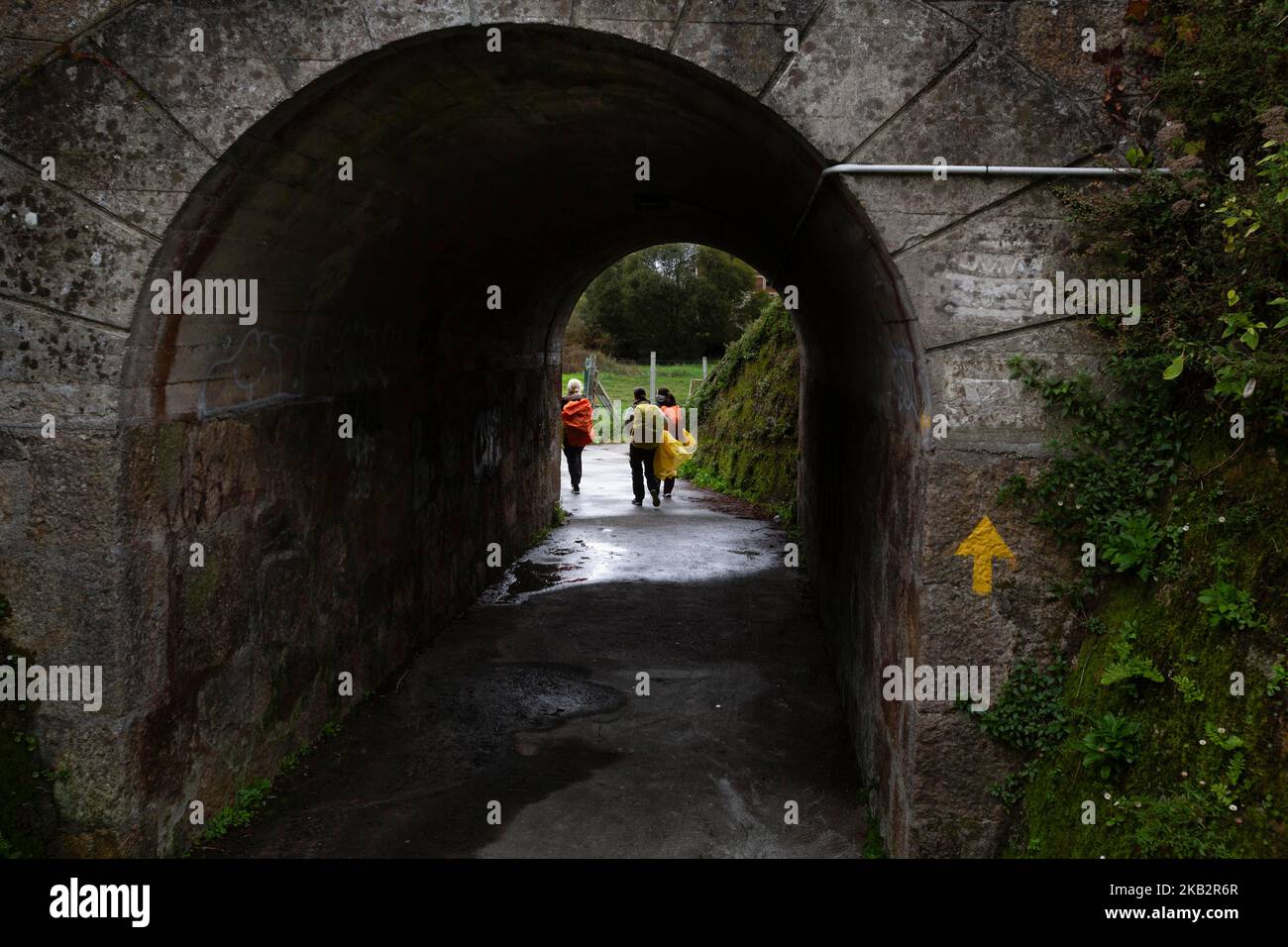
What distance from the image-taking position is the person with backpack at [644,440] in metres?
15.1

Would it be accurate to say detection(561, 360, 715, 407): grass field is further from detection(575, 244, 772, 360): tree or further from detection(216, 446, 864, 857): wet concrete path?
detection(216, 446, 864, 857): wet concrete path

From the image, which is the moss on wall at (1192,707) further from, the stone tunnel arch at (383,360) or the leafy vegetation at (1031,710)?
the stone tunnel arch at (383,360)

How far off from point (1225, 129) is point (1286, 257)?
2.18 feet

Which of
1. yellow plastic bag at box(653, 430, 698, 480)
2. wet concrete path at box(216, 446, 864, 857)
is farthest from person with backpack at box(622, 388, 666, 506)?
wet concrete path at box(216, 446, 864, 857)

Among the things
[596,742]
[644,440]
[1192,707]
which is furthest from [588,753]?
[644,440]

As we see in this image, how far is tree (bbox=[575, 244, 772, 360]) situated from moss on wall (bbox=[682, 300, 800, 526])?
73.4 ft

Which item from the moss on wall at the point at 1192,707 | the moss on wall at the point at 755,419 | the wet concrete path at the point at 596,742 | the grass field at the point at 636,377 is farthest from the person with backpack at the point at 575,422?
the grass field at the point at 636,377

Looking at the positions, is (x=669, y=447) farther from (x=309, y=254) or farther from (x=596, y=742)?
(x=309, y=254)

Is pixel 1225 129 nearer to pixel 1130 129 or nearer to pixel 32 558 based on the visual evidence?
pixel 1130 129

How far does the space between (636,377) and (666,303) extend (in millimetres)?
6363

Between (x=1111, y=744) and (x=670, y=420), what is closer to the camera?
(x=1111, y=744)

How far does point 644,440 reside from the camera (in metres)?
15.2

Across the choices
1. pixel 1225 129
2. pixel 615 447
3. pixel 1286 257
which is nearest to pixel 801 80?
pixel 1225 129

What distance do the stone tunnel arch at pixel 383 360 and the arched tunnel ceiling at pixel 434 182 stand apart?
2 centimetres
